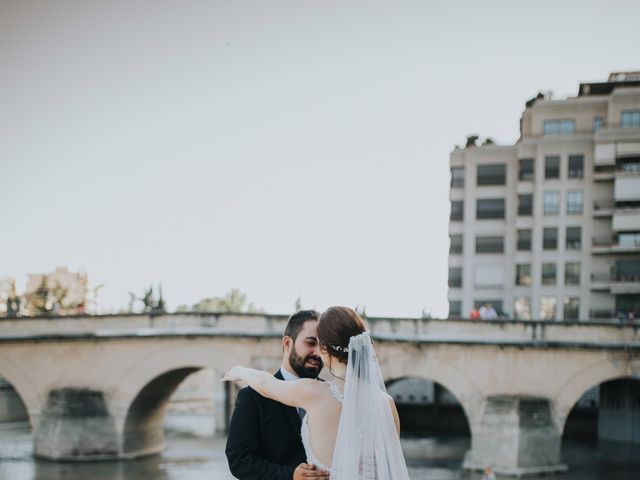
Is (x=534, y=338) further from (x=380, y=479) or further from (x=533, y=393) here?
(x=380, y=479)

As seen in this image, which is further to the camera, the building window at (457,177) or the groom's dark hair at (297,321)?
the building window at (457,177)

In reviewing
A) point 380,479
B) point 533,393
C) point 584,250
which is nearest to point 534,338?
point 533,393

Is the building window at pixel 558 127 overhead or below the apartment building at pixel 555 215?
overhead

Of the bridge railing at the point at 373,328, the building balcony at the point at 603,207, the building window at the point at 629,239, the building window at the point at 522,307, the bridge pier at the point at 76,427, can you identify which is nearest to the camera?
the bridge railing at the point at 373,328

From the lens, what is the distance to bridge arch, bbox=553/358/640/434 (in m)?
21.3

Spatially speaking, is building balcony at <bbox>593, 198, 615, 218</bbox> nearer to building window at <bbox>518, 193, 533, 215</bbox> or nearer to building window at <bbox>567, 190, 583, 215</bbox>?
building window at <bbox>567, 190, 583, 215</bbox>

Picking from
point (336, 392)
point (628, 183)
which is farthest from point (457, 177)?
point (336, 392)

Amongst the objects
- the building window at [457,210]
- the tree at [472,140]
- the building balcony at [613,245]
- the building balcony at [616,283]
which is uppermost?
the tree at [472,140]

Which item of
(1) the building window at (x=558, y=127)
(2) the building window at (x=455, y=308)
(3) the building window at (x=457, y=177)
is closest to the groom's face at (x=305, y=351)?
(2) the building window at (x=455, y=308)

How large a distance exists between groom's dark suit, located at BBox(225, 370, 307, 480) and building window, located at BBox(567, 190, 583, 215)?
106 feet

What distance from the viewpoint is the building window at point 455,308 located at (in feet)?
117

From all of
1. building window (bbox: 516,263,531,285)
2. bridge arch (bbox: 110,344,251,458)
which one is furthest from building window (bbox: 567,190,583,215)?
bridge arch (bbox: 110,344,251,458)

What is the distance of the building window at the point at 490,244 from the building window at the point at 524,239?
0.91 m

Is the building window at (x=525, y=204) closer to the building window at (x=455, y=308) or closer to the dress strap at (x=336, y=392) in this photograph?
the building window at (x=455, y=308)
